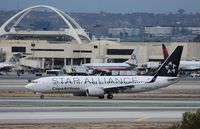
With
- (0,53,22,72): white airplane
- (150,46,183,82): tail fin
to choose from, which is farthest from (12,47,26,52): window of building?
(150,46,183,82): tail fin

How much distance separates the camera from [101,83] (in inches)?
2852

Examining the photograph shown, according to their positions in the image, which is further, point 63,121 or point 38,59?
point 38,59

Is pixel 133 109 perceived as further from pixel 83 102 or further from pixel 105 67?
pixel 105 67

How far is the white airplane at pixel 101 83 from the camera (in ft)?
232

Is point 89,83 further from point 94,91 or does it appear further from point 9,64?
point 9,64

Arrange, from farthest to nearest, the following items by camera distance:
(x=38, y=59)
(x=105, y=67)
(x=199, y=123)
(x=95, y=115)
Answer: (x=38, y=59) < (x=105, y=67) < (x=95, y=115) < (x=199, y=123)

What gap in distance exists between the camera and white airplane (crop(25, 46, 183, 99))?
70.8m

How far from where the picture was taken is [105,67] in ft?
473

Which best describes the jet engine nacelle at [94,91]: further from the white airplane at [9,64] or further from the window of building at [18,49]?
the window of building at [18,49]

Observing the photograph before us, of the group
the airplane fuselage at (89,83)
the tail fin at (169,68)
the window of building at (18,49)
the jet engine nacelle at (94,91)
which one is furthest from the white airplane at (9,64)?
the jet engine nacelle at (94,91)

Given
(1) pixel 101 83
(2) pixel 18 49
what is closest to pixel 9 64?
(2) pixel 18 49

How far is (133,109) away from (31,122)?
11.8 meters

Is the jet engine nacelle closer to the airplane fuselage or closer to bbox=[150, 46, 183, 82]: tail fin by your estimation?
the airplane fuselage

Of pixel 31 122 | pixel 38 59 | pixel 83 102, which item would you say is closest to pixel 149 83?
pixel 83 102
